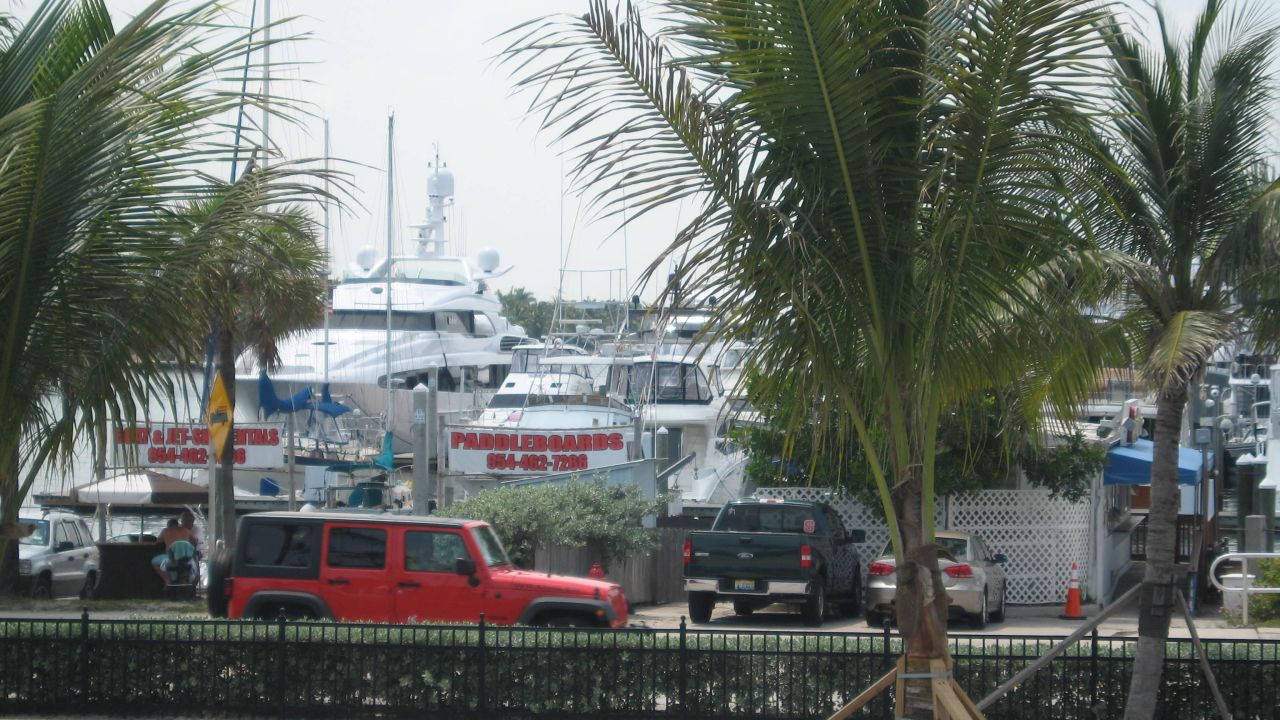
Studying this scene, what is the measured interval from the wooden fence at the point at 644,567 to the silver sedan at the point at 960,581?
15.9ft

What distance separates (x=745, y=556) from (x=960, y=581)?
3050mm

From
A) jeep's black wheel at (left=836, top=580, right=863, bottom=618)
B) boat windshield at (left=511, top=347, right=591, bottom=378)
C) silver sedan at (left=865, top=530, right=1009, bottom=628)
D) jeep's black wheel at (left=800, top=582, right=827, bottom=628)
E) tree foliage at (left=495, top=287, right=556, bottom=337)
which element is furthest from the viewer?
tree foliage at (left=495, top=287, right=556, bottom=337)

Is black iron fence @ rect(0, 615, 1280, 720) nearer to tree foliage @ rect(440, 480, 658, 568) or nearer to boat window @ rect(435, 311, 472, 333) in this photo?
tree foliage @ rect(440, 480, 658, 568)

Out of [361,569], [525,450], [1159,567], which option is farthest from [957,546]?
[1159,567]

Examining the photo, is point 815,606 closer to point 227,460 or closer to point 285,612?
point 285,612

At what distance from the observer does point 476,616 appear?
1419 cm

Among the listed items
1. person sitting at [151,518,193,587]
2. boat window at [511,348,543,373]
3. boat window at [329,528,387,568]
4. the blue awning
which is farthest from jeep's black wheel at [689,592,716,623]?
boat window at [511,348,543,373]

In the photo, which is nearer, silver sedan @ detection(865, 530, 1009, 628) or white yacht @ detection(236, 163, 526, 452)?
silver sedan @ detection(865, 530, 1009, 628)

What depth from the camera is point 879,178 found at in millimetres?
7082

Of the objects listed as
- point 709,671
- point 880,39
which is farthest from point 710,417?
point 880,39

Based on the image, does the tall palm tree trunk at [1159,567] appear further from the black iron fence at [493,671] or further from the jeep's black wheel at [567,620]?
the jeep's black wheel at [567,620]

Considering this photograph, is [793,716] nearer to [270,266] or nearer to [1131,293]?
[1131,293]

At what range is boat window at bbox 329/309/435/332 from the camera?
46.2m

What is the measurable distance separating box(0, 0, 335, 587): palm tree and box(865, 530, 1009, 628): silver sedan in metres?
12.4
